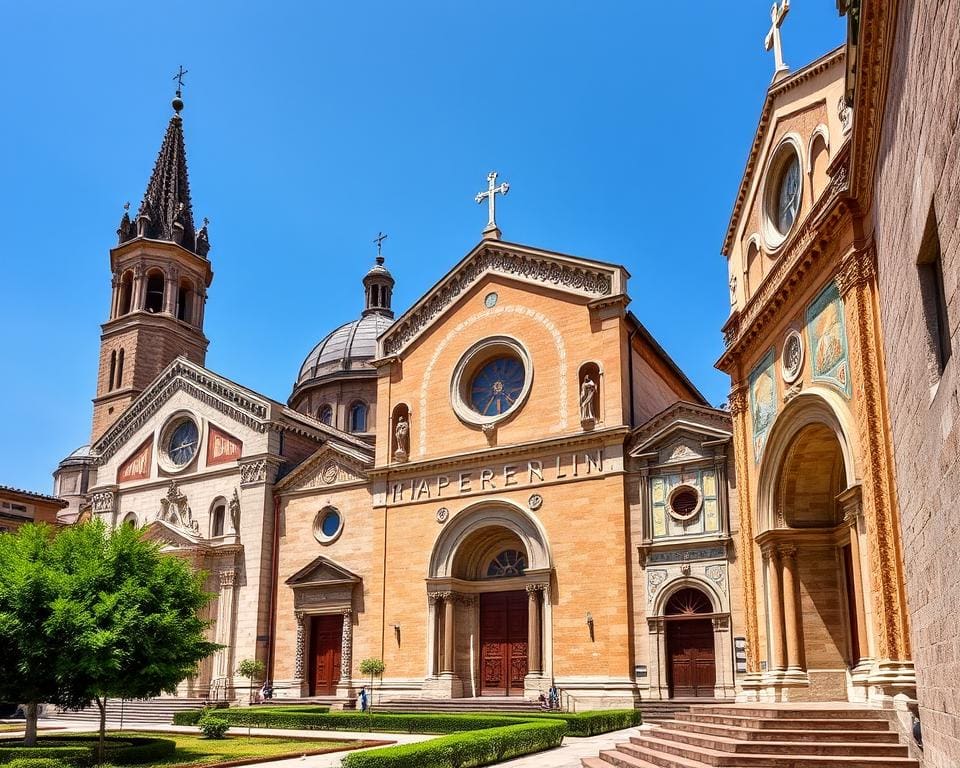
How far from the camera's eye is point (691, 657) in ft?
95.0

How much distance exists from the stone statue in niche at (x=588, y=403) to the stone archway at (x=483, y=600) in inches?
155

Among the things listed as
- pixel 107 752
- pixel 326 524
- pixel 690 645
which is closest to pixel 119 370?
pixel 326 524

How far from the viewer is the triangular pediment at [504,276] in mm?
33625

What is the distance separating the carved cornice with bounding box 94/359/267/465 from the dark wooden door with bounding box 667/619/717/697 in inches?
805

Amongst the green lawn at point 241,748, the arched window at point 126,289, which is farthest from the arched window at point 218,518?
the arched window at point 126,289

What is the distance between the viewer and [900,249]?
1073 centimetres

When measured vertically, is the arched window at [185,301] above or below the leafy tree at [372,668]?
above

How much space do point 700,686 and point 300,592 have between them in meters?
16.9

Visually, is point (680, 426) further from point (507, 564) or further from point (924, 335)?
point (924, 335)

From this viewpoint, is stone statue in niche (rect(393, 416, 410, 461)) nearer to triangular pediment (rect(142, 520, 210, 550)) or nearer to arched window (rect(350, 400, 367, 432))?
triangular pediment (rect(142, 520, 210, 550))

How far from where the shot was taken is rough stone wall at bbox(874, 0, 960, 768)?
24.8 ft

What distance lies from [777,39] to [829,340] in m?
9.82

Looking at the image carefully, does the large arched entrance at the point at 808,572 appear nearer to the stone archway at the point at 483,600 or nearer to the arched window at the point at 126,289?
the stone archway at the point at 483,600

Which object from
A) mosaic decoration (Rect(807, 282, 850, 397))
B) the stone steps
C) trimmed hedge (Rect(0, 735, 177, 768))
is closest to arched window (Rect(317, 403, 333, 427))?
trimmed hedge (Rect(0, 735, 177, 768))
